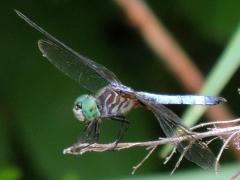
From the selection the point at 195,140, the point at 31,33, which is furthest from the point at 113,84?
the point at 31,33

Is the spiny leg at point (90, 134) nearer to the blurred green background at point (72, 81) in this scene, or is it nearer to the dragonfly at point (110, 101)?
the dragonfly at point (110, 101)

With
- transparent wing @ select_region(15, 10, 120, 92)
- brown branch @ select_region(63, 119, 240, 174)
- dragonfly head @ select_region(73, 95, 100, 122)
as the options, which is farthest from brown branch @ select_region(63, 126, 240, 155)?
transparent wing @ select_region(15, 10, 120, 92)

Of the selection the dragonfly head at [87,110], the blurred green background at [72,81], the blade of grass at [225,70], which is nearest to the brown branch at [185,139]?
the blade of grass at [225,70]

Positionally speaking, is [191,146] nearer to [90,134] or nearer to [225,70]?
[225,70]

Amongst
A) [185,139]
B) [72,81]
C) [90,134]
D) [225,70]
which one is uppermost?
[225,70]

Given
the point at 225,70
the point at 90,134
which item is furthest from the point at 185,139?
the point at 90,134
